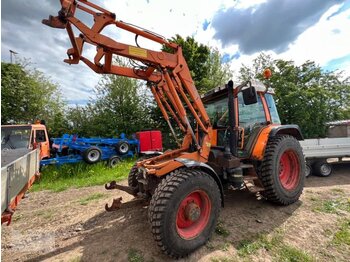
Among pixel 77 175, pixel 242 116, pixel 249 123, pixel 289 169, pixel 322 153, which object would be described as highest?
pixel 242 116

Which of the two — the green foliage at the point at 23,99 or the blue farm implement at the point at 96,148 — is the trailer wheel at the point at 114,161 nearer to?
the blue farm implement at the point at 96,148

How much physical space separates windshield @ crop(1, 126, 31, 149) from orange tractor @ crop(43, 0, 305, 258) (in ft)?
18.2

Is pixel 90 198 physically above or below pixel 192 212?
→ below

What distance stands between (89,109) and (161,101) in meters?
10.0

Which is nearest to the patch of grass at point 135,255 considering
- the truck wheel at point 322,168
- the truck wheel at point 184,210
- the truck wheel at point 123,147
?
the truck wheel at point 184,210

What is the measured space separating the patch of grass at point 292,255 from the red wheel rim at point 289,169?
168 centimetres

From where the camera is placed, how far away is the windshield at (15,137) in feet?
23.3

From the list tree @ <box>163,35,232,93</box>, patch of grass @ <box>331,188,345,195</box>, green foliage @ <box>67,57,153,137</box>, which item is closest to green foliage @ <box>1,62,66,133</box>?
green foliage @ <box>67,57,153,137</box>

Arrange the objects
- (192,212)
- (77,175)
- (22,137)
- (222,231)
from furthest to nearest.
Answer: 1. (77,175)
2. (22,137)
3. (222,231)
4. (192,212)

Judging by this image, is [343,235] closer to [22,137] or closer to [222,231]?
[222,231]

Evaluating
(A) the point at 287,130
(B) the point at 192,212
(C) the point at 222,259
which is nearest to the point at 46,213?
(B) the point at 192,212

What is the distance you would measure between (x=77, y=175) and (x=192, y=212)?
6393 millimetres

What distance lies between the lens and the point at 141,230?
3.12m

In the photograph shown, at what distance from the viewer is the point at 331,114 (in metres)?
10.8
